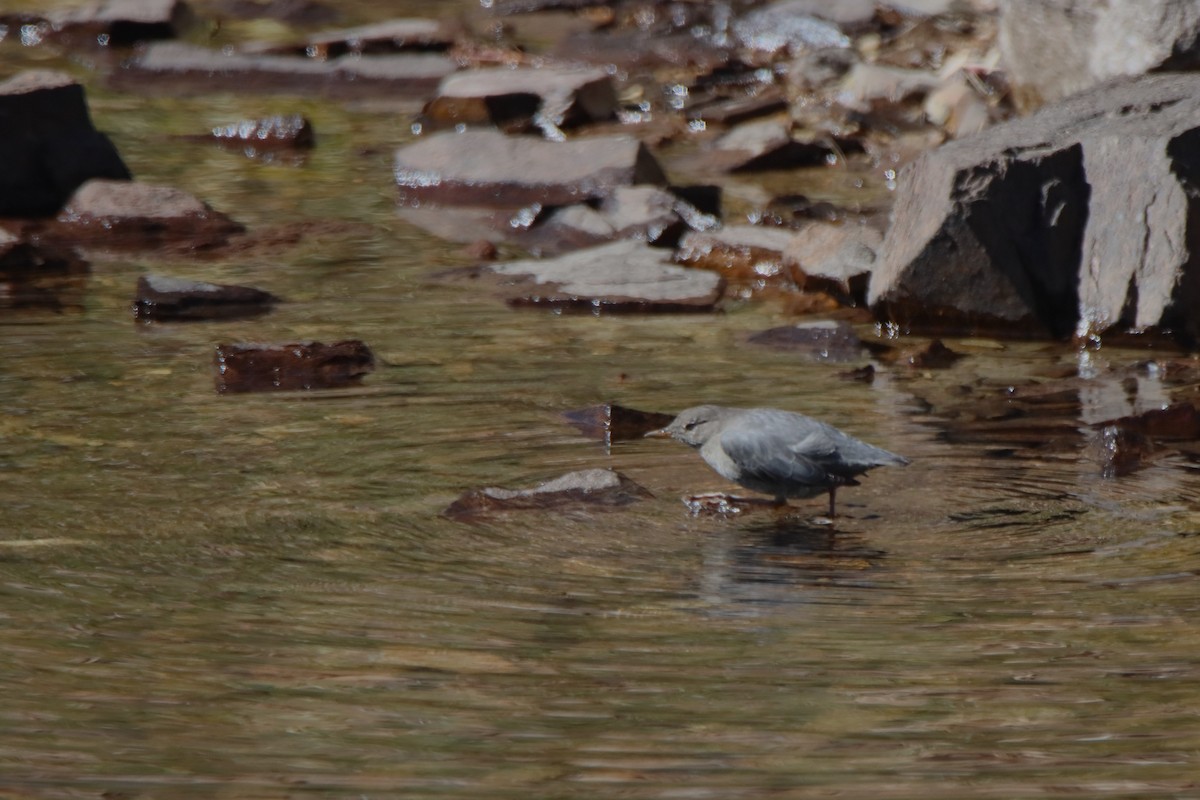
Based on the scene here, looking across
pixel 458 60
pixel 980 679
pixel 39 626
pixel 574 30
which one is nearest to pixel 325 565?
pixel 39 626

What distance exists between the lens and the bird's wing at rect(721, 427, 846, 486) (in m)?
4.97

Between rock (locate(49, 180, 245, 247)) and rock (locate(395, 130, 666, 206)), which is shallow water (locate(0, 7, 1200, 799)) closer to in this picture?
rock (locate(49, 180, 245, 247))

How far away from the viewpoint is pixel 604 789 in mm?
3225

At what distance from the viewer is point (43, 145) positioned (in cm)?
927

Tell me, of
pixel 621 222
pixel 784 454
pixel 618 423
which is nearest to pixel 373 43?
pixel 621 222

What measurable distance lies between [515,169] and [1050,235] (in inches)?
128

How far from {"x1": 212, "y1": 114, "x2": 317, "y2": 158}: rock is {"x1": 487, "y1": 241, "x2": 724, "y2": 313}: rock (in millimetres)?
3061

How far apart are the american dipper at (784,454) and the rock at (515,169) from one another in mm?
4143

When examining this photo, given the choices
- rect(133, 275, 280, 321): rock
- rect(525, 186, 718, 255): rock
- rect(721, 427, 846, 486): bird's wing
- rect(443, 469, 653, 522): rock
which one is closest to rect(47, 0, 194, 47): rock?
rect(525, 186, 718, 255): rock

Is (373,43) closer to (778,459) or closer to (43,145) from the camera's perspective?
(43,145)

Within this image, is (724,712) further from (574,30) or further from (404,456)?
(574,30)

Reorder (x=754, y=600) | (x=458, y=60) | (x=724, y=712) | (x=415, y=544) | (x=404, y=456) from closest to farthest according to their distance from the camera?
(x=724, y=712)
(x=754, y=600)
(x=415, y=544)
(x=404, y=456)
(x=458, y=60)

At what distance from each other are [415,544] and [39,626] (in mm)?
1015

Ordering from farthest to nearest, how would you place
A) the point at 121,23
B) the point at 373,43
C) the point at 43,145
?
the point at 121,23 → the point at 373,43 → the point at 43,145
